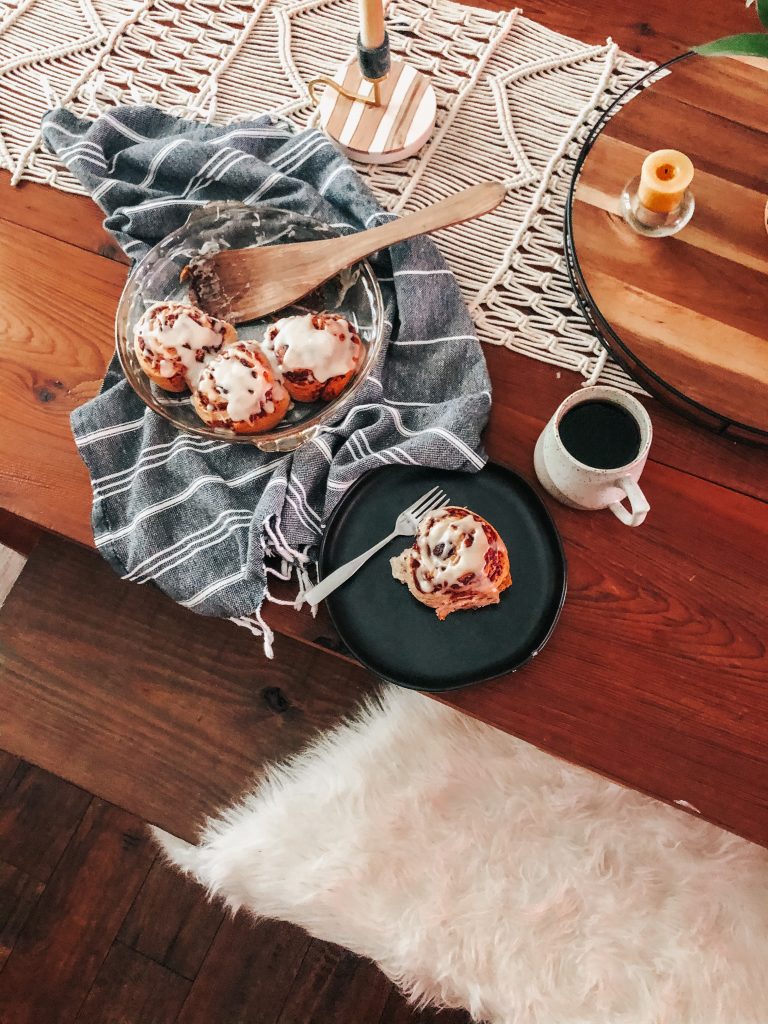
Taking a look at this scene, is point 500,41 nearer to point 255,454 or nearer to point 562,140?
point 562,140

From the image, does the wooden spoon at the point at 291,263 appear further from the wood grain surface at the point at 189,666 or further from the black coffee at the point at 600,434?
the wood grain surface at the point at 189,666

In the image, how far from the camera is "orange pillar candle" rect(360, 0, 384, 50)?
2.61 feet

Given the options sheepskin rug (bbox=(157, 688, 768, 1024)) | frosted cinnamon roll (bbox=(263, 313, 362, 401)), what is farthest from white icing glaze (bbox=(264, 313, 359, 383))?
sheepskin rug (bbox=(157, 688, 768, 1024))

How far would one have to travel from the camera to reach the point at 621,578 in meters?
0.77

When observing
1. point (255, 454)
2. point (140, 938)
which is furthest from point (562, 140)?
point (140, 938)

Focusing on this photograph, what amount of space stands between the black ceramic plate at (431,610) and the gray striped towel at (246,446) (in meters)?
0.02

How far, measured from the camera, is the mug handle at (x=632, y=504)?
0.68 meters

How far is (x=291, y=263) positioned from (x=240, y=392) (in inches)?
5.8

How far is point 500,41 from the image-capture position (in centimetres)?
95

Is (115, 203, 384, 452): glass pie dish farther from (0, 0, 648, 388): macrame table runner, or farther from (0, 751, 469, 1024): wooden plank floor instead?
(0, 751, 469, 1024): wooden plank floor

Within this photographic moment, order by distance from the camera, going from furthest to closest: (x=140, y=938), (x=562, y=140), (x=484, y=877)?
(x=140, y=938) < (x=484, y=877) < (x=562, y=140)

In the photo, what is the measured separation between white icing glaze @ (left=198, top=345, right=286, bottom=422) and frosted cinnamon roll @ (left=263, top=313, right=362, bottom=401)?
2 centimetres

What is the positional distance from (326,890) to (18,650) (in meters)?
0.49

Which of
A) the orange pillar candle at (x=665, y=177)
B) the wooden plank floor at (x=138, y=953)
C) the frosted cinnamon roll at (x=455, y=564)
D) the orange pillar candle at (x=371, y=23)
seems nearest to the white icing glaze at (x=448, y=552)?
the frosted cinnamon roll at (x=455, y=564)
